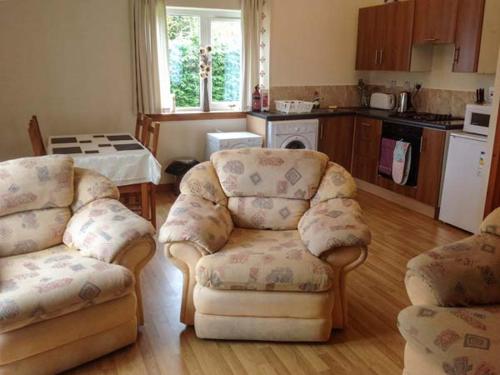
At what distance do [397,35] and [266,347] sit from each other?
3.96 m

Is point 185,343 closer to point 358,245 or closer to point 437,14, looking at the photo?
point 358,245

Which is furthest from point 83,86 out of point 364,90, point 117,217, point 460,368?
point 460,368

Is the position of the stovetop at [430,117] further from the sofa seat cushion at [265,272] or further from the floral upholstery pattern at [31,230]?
the floral upholstery pattern at [31,230]

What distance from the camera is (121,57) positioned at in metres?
4.70

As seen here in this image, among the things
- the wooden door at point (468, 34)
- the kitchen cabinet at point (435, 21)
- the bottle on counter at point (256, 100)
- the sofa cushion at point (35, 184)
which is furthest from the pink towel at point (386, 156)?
the sofa cushion at point (35, 184)

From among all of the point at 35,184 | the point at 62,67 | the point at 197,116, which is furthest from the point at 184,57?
the point at 35,184

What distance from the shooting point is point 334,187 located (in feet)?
9.16

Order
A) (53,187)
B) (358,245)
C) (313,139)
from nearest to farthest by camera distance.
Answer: (358,245), (53,187), (313,139)

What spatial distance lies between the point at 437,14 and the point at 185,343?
3.99 m

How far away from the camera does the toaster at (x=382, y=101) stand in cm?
543

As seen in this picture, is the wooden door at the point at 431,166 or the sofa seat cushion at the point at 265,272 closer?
the sofa seat cushion at the point at 265,272

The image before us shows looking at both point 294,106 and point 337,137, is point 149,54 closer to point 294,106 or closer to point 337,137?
point 294,106

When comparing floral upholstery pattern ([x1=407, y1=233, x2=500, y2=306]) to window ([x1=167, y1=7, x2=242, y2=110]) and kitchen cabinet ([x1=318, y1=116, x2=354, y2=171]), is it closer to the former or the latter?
kitchen cabinet ([x1=318, y1=116, x2=354, y2=171])

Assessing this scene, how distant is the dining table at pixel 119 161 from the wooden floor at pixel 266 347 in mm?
760
